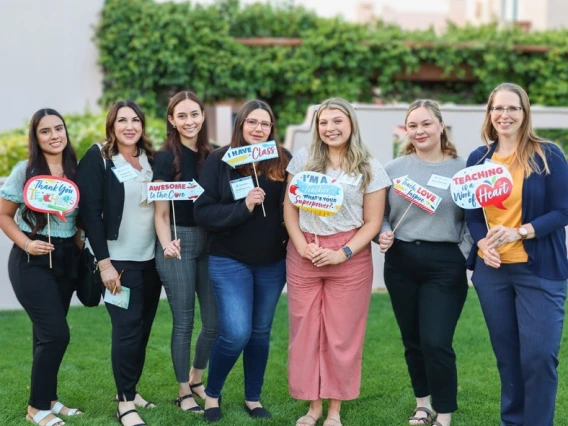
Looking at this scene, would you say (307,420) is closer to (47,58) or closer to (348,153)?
(348,153)

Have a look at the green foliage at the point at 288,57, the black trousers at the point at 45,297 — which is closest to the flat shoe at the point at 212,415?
the black trousers at the point at 45,297

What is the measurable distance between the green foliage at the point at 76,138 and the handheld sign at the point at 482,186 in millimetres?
4727

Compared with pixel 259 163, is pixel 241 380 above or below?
below

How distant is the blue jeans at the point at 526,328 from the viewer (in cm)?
354

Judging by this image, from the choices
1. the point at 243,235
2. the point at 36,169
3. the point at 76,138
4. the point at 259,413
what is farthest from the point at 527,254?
the point at 76,138

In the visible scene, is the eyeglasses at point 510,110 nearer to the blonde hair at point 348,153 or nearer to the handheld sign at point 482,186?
the handheld sign at point 482,186

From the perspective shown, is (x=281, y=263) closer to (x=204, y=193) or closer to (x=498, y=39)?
(x=204, y=193)

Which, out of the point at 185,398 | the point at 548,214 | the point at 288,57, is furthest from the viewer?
the point at 288,57

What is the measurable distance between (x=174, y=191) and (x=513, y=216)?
1769 millimetres

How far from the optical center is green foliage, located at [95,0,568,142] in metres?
10.8

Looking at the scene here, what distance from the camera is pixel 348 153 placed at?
13.0 ft

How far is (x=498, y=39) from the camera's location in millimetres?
11469

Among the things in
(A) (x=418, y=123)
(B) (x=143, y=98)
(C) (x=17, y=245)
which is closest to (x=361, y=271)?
(A) (x=418, y=123)

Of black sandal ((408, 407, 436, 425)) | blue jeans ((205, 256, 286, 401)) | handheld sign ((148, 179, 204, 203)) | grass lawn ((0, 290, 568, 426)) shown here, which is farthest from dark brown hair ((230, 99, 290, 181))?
black sandal ((408, 407, 436, 425))
